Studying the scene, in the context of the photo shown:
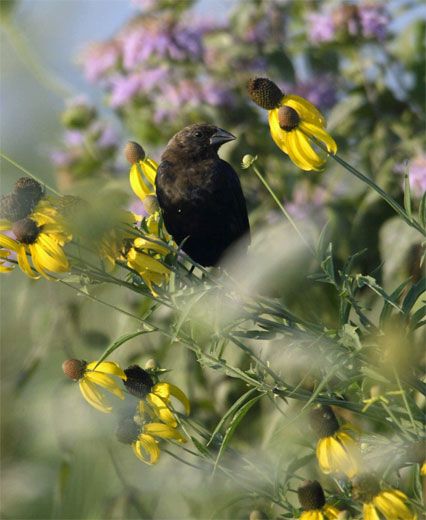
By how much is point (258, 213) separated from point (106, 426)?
0.99 meters

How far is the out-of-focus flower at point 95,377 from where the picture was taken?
1143 millimetres

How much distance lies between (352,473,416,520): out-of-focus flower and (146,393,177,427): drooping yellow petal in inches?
8.2

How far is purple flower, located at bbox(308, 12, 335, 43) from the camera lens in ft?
9.25

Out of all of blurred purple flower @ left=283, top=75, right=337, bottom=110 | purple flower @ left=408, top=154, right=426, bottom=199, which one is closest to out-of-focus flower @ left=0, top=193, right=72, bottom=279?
purple flower @ left=408, top=154, right=426, bottom=199

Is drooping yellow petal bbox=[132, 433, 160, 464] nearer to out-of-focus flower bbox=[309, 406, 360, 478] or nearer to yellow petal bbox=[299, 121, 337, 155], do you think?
out-of-focus flower bbox=[309, 406, 360, 478]

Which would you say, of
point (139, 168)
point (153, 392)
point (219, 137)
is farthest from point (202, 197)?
point (153, 392)

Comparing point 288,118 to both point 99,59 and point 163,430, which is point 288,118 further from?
point 99,59

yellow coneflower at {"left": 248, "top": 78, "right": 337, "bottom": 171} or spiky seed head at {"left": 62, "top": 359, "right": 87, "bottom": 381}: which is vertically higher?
yellow coneflower at {"left": 248, "top": 78, "right": 337, "bottom": 171}

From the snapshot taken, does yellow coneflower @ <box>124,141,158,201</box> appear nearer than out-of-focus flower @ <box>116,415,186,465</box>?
No

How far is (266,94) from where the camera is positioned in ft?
3.59

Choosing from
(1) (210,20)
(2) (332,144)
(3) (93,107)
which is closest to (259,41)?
(1) (210,20)

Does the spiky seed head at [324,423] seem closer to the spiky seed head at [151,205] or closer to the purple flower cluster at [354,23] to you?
the spiky seed head at [151,205]

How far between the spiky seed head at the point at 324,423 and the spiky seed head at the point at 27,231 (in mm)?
347

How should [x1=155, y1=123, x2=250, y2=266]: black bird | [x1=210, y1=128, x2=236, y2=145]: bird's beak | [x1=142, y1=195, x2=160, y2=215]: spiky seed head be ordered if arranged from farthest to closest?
[x1=210, y1=128, x2=236, y2=145]: bird's beak < [x1=155, y1=123, x2=250, y2=266]: black bird < [x1=142, y1=195, x2=160, y2=215]: spiky seed head
